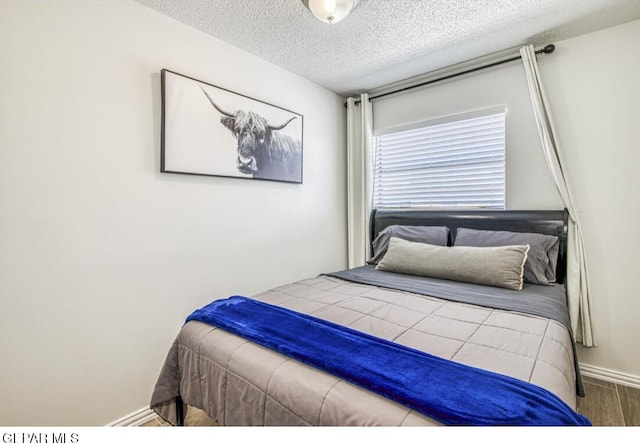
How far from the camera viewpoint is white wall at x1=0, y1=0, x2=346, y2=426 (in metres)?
1.44

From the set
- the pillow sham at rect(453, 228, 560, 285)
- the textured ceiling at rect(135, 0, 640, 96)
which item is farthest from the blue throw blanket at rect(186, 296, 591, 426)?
the textured ceiling at rect(135, 0, 640, 96)

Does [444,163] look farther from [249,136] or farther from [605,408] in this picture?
[605,408]

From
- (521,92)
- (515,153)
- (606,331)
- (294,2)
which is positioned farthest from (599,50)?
(294,2)

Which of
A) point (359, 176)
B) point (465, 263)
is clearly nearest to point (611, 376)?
point (465, 263)

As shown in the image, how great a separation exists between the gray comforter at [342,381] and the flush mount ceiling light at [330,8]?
163 centimetres

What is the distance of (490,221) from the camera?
8.14 ft

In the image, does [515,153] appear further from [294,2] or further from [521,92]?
[294,2]

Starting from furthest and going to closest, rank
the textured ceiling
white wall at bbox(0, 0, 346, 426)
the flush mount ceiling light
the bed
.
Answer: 1. the textured ceiling
2. the flush mount ceiling light
3. white wall at bbox(0, 0, 346, 426)
4. the bed

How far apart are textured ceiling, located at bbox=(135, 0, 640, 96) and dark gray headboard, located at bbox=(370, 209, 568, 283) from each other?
128 cm

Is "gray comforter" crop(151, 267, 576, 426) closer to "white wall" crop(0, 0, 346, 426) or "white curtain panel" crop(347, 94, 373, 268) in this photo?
"white wall" crop(0, 0, 346, 426)

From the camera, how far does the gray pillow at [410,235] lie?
2.58 metres

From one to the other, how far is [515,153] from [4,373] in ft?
11.3

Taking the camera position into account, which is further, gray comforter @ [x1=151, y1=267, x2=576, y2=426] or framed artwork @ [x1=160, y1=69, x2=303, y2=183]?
framed artwork @ [x1=160, y1=69, x2=303, y2=183]

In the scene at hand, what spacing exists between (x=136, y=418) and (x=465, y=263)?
227 centimetres
